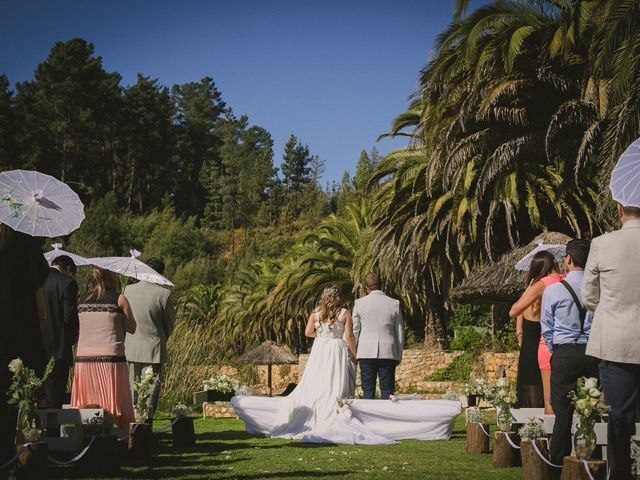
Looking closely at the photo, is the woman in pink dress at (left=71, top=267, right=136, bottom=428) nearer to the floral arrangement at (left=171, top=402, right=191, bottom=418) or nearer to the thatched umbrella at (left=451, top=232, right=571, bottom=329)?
the floral arrangement at (left=171, top=402, right=191, bottom=418)

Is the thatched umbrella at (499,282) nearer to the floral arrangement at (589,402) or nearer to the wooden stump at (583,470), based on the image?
the floral arrangement at (589,402)

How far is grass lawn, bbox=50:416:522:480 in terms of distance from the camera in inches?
282

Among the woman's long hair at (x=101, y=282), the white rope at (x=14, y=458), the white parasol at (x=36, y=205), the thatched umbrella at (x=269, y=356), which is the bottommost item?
the white rope at (x=14, y=458)

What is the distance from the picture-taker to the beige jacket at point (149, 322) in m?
10.5

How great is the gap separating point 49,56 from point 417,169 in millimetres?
53530

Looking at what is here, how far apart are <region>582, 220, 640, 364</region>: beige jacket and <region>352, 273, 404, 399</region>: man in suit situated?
5983 millimetres

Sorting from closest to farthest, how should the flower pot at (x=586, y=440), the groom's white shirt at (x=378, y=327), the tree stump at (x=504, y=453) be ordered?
the flower pot at (x=586, y=440)
the tree stump at (x=504, y=453)
the groom's white shirt at (x=378, y=327)

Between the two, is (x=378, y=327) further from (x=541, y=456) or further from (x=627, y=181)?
(x=627, y=181)

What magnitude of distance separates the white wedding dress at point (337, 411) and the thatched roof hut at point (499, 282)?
1016 centimetres

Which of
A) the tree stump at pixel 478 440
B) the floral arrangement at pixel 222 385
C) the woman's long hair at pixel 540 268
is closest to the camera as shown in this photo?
the woman's long hair at pixel 540 268

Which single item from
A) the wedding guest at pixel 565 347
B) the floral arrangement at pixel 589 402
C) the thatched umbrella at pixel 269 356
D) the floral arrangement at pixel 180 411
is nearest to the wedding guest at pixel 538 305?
the wedding guest at pixel 565 347

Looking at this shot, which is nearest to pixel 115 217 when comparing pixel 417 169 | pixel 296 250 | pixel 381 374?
pixel 296 250

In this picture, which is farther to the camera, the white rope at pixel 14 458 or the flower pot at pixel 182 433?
the flower pot at pixel 182 433

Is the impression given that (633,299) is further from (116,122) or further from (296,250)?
(116,122)
